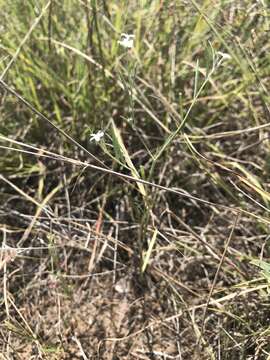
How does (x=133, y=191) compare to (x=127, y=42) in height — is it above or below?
below

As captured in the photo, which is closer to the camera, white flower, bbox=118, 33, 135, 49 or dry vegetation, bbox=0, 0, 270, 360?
white flower, bbox=118, 33, 135, 49

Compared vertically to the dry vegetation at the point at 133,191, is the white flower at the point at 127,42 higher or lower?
higher

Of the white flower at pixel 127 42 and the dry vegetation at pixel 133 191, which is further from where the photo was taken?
the dry vegetation at pixel 133 191

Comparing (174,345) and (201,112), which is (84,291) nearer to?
(174,345)

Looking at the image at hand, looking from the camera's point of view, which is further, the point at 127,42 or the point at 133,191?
the point at 133,191

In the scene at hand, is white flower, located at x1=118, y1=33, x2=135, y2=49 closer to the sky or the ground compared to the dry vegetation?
closer to the sky

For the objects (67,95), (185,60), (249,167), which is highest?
(185,60)

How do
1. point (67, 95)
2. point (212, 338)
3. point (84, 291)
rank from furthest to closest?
point (67, 95) < point (84, 291) < point (212, 338)

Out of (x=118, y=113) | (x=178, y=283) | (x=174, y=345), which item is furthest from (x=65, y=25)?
(x=174, y=345)
